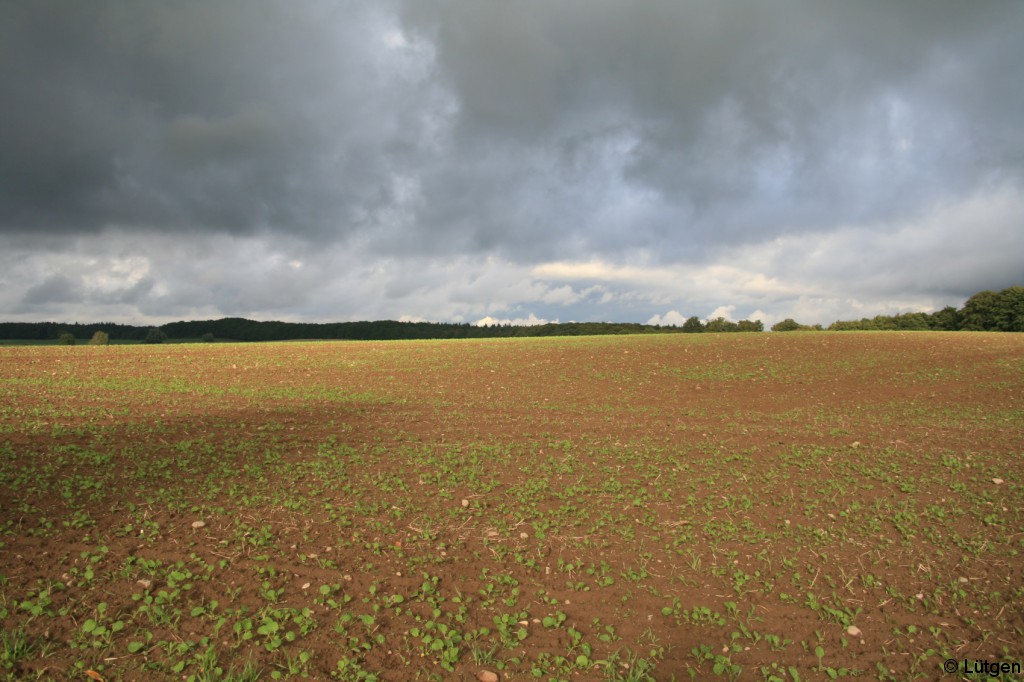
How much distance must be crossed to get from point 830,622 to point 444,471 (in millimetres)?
7980

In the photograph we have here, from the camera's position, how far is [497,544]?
8.95 metres

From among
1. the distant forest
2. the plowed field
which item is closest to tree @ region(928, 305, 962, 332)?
the distant forest

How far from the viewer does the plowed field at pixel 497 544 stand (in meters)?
6.40

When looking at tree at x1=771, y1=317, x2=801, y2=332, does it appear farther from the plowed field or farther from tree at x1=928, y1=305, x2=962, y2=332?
the plowed field

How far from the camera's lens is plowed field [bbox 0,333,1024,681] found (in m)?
6.40

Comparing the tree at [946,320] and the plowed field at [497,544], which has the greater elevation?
the tree at [946,320]

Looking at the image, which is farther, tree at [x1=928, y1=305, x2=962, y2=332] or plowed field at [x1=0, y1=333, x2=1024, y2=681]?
tree at [x1=928, y1=305, x2=962, y2=332]

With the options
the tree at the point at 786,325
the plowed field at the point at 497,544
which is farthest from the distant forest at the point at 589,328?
the plowed field at the point at 497,544

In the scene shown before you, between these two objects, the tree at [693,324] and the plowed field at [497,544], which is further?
the tree at [693,324]

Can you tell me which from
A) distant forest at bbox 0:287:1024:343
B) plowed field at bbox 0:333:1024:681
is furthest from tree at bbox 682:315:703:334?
plowed field at bbox 0:333:1024:681

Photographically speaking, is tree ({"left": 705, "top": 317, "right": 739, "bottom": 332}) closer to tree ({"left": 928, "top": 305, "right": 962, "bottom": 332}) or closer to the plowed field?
tree ({"left": 928, "top": 305, "right": 962, "bottom": 332})

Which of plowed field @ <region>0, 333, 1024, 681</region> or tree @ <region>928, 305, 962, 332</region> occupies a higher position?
tree @ <region>928, 305, 962, 332</region>

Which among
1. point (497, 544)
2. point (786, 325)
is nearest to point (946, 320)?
point (786, 325)

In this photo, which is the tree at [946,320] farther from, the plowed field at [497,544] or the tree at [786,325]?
the plowed field at [497,544]
